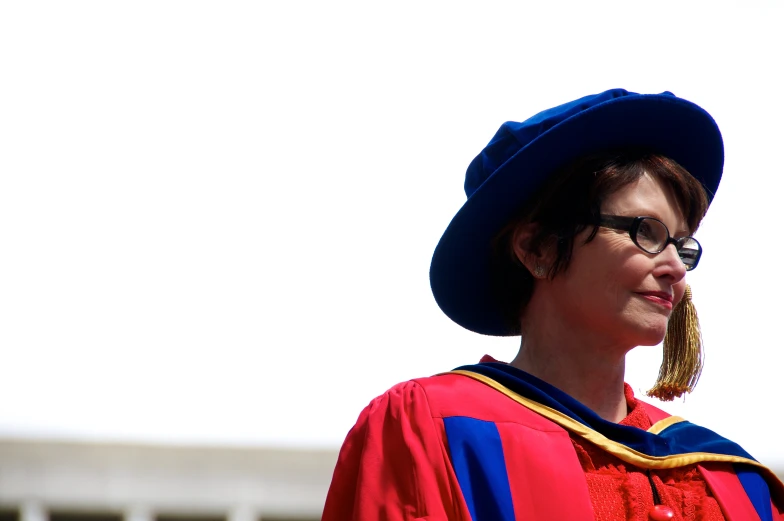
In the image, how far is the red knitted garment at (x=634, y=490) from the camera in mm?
2094

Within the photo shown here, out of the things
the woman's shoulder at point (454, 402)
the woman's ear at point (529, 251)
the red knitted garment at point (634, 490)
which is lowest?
the red knitted garment at point (634, 490)

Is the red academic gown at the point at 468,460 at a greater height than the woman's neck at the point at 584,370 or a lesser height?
lesser

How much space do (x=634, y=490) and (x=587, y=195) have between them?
1.86 feet

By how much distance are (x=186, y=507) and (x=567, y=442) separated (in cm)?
997

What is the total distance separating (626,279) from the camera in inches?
86.4

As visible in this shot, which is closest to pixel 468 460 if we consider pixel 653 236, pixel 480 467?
pixel 480 467

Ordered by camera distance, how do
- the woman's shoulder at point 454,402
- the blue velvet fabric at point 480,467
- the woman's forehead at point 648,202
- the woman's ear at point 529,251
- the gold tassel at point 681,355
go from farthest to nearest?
the gold tassel at point 681,355, the woman's ear at point 529,251, the woman's forehead at point 648,202, the woman's shoulder at point 454,402, the blue velvet fabric at point 480,467

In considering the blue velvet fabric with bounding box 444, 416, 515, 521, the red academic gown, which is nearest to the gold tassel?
the red academic gown

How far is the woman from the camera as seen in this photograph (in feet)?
6.73

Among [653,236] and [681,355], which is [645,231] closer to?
[653,236]

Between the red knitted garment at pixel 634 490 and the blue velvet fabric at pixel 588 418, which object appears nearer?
the red knitted garment at pixel 634 490

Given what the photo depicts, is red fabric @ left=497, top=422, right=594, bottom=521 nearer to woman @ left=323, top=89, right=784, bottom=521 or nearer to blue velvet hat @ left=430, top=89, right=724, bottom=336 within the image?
woman @ left=323, top=89, right=784, bottom=521

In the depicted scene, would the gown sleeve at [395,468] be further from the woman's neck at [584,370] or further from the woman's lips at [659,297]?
the woman's lips at [659,297]

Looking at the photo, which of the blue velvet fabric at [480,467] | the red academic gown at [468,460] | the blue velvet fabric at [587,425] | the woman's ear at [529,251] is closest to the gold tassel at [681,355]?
the blue velvet fabric at [587,425]
